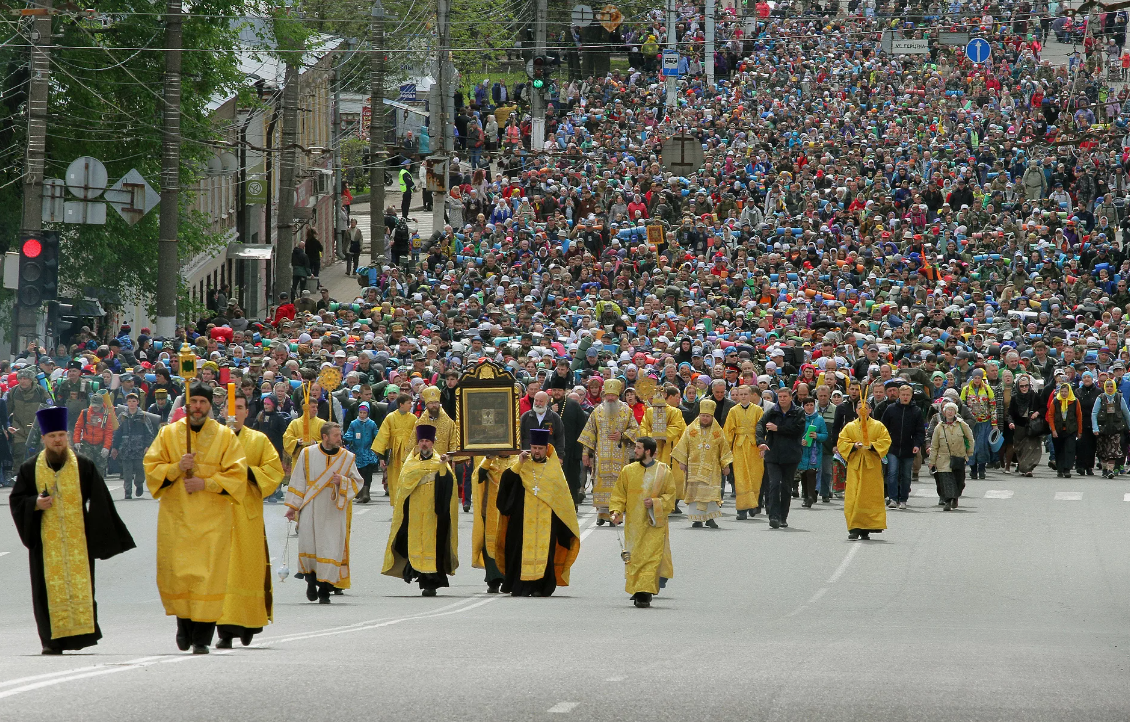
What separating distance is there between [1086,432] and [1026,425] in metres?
0.86

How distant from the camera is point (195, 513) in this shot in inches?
444

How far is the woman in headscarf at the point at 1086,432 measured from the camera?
26.9m

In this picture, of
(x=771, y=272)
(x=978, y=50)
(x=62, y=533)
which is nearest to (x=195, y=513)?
(x=62, y=533)

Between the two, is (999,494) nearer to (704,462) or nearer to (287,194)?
(704,462)

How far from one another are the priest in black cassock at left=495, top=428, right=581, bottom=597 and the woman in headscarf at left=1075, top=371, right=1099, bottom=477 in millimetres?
12763

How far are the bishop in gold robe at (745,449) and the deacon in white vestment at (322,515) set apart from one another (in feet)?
24.4

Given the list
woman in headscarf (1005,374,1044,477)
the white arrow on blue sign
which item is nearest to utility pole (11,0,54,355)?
woman in headscarf (1005,374,1044,477)

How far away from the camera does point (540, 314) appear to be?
1284 inches

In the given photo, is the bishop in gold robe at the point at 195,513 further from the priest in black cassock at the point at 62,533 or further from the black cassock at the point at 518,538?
the black cassock at the point at 518,538

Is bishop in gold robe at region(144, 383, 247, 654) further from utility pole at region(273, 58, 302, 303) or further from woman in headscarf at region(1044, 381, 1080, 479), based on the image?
utility pole at region(273, 58, 302, 303)

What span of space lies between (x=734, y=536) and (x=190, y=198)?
68.0 feet

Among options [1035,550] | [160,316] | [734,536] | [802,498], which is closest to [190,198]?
[160,316]

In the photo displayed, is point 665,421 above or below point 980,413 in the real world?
below

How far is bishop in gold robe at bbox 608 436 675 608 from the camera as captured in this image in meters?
15.3
